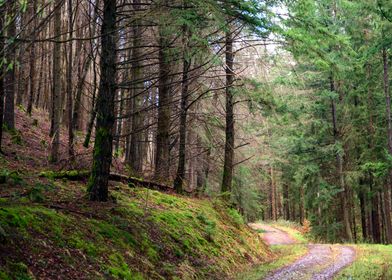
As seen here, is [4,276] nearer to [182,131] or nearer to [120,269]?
[120,269]

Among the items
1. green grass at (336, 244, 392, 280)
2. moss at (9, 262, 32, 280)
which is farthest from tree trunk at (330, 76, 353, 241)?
moss at (9, 262, 32, 280)

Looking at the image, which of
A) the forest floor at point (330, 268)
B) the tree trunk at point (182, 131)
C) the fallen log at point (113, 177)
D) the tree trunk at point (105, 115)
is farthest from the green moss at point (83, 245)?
the tree trunk at point (182, 131)

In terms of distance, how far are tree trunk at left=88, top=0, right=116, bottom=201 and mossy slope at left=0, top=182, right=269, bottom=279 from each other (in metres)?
0.44

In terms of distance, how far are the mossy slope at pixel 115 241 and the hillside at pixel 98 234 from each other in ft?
0.05

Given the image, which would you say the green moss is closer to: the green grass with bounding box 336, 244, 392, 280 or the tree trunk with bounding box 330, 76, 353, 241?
the green grass with bounding box 336, 244, 392, 280

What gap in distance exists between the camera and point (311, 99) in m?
24.4

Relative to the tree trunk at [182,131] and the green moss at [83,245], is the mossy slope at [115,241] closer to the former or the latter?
the green moss at [83,245]

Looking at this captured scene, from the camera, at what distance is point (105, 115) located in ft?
26.5

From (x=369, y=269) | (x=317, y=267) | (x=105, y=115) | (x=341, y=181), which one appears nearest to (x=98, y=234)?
Result: (x=105, y=115)

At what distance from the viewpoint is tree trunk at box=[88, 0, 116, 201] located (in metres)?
8.04

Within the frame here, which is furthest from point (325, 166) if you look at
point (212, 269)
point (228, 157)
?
point (212, 269)

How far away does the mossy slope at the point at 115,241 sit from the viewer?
515 centimetres

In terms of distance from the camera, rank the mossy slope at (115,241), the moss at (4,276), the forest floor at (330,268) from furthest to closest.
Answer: the forest floor at (330,268), the mossy slope at (115,241), the moss at (4,276)

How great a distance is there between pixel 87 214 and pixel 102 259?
4.07 feet
